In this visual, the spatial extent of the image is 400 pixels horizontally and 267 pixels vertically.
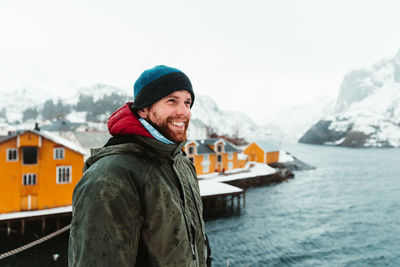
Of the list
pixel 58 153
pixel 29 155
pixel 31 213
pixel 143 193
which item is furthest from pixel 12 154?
pixel 143 193

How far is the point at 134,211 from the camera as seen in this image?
4.99 ft

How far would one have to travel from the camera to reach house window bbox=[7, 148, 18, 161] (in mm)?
21542

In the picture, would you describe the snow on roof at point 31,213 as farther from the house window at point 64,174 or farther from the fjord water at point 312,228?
the fjord water at point 312,228

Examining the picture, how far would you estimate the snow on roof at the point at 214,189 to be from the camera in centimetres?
3025

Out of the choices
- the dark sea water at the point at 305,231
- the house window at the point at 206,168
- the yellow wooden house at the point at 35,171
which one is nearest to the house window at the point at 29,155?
the yellow wooden house at the point at 35,171

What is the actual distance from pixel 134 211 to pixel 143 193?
5.4 inches

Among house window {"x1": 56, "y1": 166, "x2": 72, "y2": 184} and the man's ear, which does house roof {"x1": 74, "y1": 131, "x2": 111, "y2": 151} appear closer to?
house window {"x1": 56, "y1": 166, "x2": 72, "y2": 184}

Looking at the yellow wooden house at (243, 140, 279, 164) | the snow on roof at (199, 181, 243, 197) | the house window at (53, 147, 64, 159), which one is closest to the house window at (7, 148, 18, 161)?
the house window at (53, 147, 64, 159)

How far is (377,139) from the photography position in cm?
14662

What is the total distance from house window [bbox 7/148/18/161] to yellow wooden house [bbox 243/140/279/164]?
47407mm

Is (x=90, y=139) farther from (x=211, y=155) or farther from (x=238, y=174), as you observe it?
(x=238, y=174)

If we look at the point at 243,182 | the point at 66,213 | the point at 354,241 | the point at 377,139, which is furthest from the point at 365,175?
the point at 377,139

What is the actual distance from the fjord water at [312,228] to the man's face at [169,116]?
64.6ft

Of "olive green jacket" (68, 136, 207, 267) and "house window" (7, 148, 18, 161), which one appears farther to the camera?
"house window" (7, 148, 18, 161)
